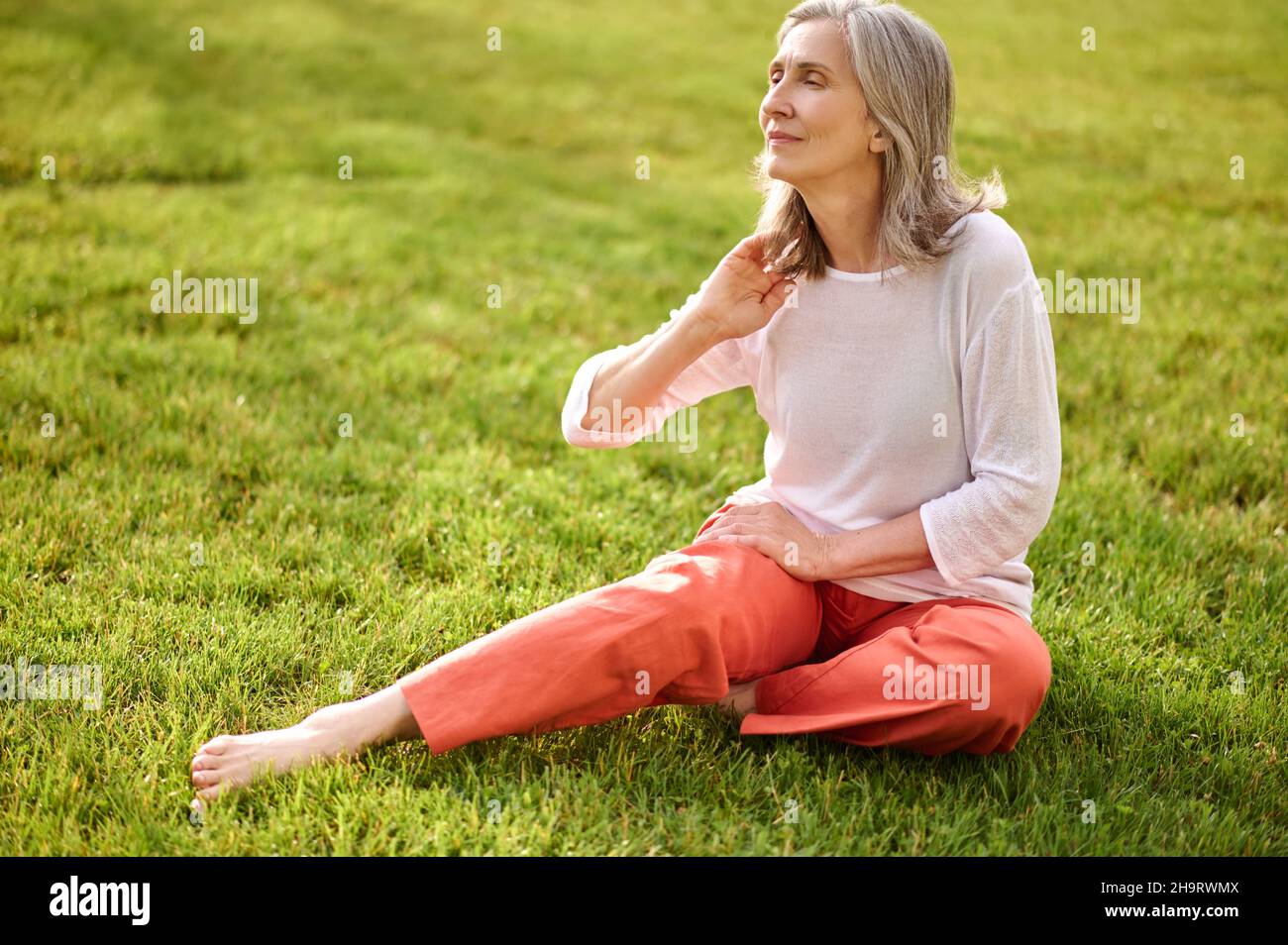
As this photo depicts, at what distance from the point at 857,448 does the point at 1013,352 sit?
48cm

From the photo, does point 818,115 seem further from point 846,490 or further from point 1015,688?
point 1015,688

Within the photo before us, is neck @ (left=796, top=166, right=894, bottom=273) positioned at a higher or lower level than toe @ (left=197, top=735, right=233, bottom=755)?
higher

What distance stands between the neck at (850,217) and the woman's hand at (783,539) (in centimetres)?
69

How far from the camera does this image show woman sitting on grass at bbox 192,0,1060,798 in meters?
2.60

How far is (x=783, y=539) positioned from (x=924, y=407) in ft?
1.62

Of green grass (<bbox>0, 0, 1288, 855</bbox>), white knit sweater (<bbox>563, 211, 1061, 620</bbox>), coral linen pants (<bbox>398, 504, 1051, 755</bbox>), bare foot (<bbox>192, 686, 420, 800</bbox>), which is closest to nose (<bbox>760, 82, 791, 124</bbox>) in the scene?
white knit sweater (<bbox>563, 211, 1061, 620</bbox>)

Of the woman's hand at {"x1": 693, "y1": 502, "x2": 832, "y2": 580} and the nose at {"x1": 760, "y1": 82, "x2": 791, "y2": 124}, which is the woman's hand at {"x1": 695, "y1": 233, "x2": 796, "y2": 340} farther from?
the woman's hand at {"x1": 693, "y1": 502, "x2": 832, "y2": 580}

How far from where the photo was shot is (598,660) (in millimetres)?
2602

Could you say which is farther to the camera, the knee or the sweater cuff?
the sweater cuff

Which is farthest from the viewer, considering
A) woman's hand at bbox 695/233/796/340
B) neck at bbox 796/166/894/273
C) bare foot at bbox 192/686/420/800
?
woman's hand at bbox 695/233/796/340

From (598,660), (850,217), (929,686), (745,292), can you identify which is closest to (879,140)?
(850,217)

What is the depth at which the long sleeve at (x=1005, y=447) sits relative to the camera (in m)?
2.64

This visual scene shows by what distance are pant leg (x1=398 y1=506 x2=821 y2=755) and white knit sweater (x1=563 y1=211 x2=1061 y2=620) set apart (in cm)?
40
